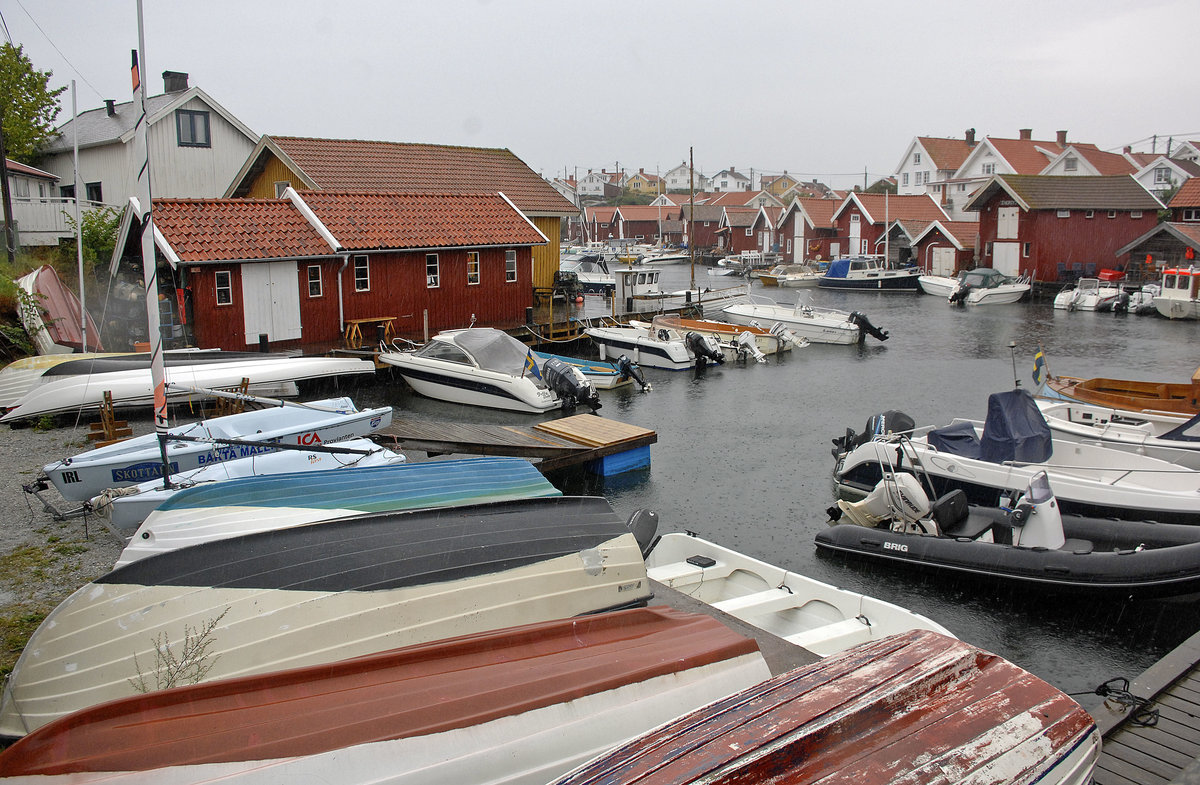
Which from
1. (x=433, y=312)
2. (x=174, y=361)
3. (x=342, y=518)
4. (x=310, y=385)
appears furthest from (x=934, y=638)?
(x=433, y=312)

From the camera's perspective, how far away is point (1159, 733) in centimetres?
549

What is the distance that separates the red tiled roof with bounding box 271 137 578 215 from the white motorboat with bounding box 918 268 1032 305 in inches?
854

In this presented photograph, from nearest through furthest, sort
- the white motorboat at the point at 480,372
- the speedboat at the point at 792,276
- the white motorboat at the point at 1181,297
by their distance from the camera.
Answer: the white motorboat at the point at 480,372 → the white motorboat at the point at 1181,297 → the speedboat at the point at 792,276

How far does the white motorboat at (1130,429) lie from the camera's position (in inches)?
472

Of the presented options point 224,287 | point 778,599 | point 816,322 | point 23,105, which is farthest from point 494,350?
point 23,105

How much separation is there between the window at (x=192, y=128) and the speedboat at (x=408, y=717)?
3176cm

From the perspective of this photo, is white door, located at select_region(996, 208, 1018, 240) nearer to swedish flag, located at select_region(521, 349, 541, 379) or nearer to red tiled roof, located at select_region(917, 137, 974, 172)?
red tiled roof, located at select_region(917, 137, 974, 172)

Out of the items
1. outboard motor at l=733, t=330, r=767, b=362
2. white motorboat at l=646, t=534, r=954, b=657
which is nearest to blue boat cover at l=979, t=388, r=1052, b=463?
white motorboat at l=646, t=534, r=954, b=657

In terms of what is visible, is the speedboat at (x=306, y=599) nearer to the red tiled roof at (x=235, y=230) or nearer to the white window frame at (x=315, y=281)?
the red tiled roof at (x=235, y=230)

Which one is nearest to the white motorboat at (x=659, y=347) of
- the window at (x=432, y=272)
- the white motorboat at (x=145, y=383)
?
the window at (x=432, y=272)

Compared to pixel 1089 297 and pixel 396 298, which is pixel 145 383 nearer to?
pixel 396 298

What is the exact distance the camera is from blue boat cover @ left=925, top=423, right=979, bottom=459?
38.4 feet

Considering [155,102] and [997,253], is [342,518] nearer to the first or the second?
[155,102]

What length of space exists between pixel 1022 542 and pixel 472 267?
18.1m
